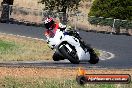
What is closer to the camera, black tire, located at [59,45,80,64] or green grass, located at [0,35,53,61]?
black tire, located at [59,45,80,64]

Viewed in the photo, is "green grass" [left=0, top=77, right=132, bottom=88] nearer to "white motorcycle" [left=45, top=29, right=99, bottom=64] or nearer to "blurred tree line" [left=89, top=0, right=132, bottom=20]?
"white motorcycle" [left=45, top=29, right=99, bottom=64]

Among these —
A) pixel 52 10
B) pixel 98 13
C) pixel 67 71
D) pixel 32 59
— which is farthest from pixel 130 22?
pixel 67 71

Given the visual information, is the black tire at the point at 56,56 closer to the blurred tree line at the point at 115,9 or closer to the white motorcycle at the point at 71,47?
the white motorcycle at the point at 71,47

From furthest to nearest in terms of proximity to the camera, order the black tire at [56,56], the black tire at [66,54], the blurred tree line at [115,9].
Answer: the blurred tree line at [115,9], the black tire at [56,56], the black tire at [66,54]

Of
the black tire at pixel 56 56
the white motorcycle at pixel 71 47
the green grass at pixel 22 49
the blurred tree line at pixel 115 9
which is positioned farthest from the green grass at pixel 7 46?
the blurred tree line at pixel 115 9

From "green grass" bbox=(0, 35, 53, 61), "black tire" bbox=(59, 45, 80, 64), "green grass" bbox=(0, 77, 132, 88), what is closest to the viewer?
"green grass" bbox=(0, 77, 132, 88)

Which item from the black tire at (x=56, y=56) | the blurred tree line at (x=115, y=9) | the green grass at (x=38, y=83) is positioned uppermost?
the green grass at (x=38, y=83)

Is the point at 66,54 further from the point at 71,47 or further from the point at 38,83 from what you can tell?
the point at 38,83

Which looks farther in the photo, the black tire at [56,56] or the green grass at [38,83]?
the black tire at [56,56]

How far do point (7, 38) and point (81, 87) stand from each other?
81.7 feet

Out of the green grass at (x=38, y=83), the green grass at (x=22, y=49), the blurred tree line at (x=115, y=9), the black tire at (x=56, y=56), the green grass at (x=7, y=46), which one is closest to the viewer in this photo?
the green grass at (x=38, y=83)

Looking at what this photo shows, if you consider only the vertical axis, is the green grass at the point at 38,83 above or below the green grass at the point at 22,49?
above

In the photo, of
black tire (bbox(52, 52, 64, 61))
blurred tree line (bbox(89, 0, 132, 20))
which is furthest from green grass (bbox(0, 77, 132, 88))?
blurred tree line (bbox(89, 0, 132, 20))

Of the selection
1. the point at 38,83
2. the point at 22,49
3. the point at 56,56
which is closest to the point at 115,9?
the point at 22,49
